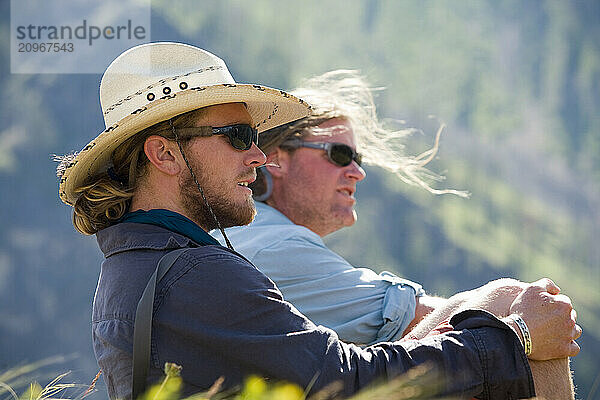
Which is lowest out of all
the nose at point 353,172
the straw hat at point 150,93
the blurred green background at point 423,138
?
the blurred green background at point 423,138

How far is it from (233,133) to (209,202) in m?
0.22

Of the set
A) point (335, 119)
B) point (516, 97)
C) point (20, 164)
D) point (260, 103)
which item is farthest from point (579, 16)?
point (260, 103)

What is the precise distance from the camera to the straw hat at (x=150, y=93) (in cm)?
238

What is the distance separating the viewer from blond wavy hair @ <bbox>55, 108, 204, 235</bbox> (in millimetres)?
2389

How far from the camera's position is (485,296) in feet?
7.55

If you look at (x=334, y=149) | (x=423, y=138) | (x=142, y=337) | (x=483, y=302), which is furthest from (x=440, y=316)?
A: (x=423, y=138)

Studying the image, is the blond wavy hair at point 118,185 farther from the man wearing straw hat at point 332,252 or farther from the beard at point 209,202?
the man wearing straw hat at point 332,252

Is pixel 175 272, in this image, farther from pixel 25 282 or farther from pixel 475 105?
pixel 475 105

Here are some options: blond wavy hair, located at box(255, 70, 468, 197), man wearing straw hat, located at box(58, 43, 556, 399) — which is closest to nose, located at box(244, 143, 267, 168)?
man wearing straw hat, located at box(58, 43, 556, 399)

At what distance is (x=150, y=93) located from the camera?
2.41 m

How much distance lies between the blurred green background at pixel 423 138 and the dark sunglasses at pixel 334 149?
7.13 m

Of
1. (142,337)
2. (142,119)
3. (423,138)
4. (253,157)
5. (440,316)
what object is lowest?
(423,138)

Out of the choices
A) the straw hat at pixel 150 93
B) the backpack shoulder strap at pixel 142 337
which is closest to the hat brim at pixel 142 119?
the straw hat at pixel 150 93

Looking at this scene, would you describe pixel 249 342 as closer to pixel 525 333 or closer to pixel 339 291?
pixel 525 333
